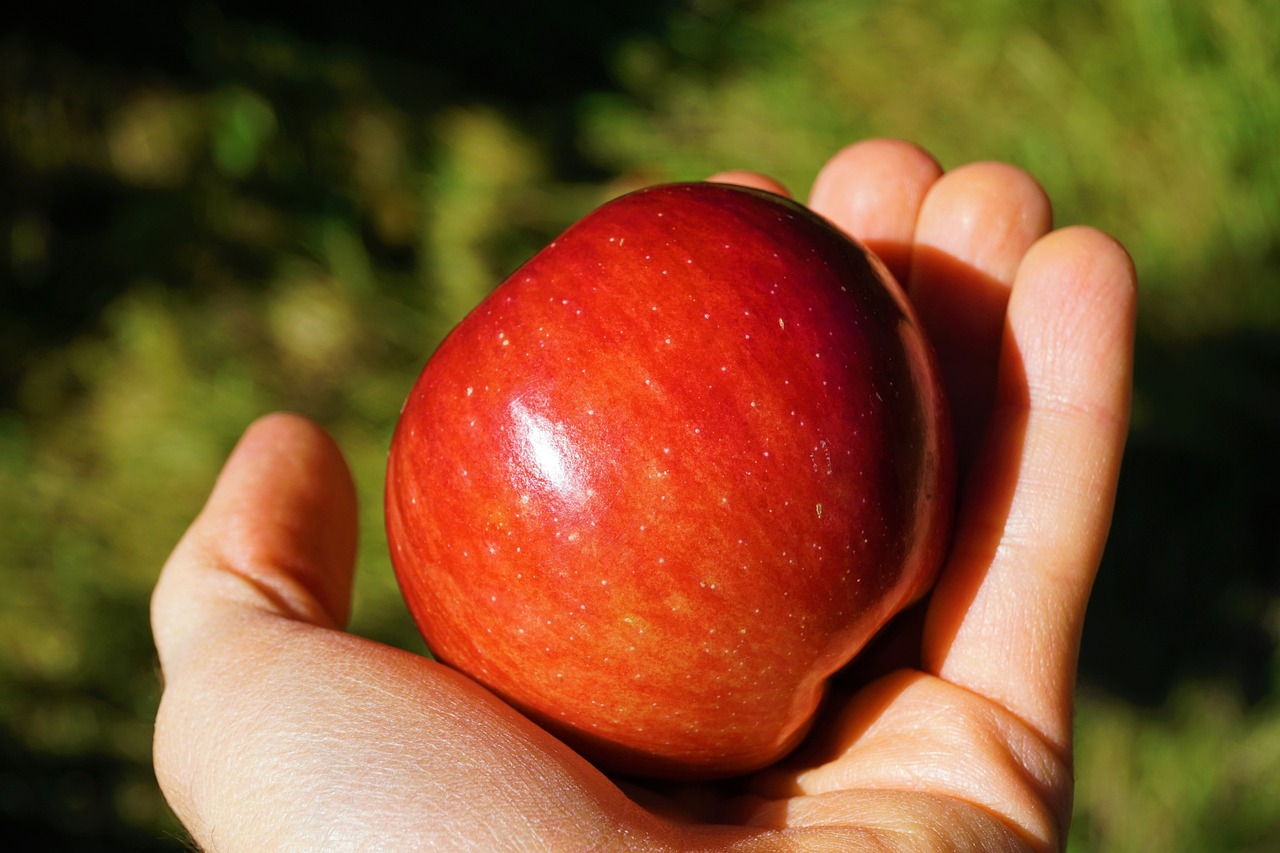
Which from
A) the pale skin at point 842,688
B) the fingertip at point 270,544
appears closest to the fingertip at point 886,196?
the pale skin at point 842,688

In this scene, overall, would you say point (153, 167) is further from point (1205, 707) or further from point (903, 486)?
point (1205, 707)

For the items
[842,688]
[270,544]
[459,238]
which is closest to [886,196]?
[842,688]

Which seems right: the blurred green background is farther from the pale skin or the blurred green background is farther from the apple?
the apple

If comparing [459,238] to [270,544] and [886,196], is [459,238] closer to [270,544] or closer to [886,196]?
[886,196]

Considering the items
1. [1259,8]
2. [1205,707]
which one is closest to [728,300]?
[1205,707]

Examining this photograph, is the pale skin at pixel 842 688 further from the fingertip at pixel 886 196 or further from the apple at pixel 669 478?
the apple at pixel 669 478
